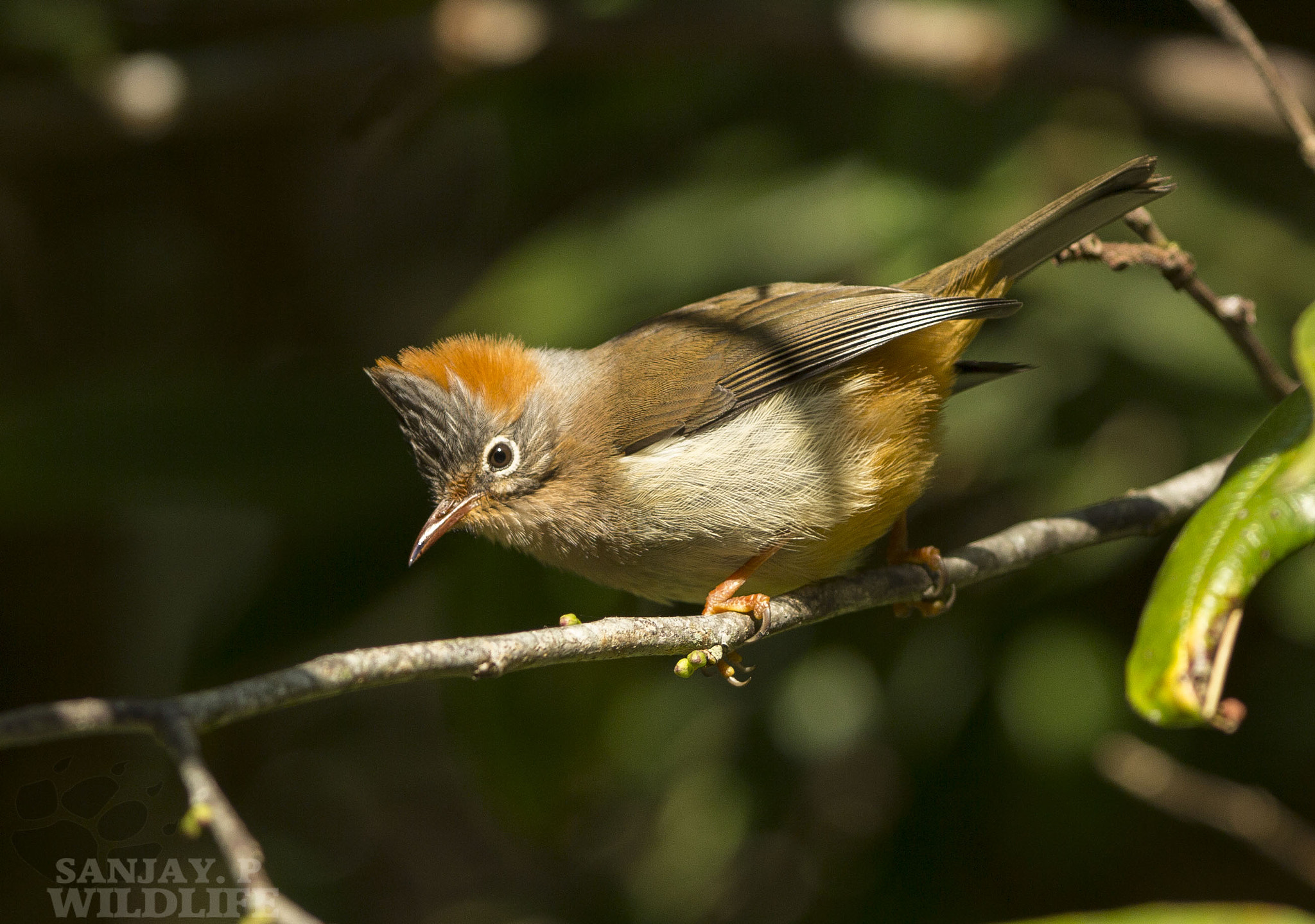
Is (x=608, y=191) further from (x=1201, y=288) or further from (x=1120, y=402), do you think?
(x=1201, y=288)

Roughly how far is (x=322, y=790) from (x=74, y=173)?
319 centimetres

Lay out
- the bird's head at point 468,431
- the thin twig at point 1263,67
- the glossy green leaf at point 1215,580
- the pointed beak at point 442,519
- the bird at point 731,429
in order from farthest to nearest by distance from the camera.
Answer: the bird's head at point 468,431 → the pointed beak at point 442,519 → the bird at point 731,429 → the thin twig at point 1263,67 → the glossy green leaf at point 1215,580

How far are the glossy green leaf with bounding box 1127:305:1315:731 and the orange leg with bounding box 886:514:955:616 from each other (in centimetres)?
93

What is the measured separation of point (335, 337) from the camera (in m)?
5.63

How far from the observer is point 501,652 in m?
1.80

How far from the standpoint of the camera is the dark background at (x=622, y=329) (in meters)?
3.96

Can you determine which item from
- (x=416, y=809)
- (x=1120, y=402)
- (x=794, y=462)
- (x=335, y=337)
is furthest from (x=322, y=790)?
(x=1120, y=402)

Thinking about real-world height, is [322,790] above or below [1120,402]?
below

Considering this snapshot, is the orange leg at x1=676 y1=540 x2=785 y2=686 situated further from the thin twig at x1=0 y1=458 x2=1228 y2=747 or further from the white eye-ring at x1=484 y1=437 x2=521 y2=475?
the white eye-ring at x1=484 y1=437 x2=521 y2=475

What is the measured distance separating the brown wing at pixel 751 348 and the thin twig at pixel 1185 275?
0.95 ft

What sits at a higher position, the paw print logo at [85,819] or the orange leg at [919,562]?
the orange leg at [919,562]

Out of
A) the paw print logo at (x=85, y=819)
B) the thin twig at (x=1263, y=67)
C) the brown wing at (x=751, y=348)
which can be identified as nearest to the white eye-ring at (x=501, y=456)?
the brown wing at (x=751, y=348)

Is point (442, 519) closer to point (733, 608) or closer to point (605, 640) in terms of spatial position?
point (733, 608)

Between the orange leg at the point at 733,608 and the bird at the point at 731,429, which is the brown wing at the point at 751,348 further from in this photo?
the orange leg at the point at 733,608
